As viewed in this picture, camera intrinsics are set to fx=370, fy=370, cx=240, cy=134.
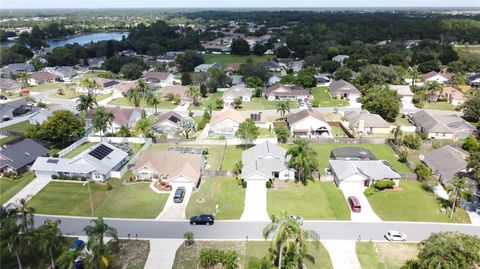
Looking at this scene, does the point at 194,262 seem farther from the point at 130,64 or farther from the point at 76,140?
the point at 130,64

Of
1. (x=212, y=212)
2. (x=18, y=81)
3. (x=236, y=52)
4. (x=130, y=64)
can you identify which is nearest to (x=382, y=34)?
(x=236, y=52)

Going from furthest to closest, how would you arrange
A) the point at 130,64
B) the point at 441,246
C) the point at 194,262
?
the point at 130,64, the point at 194,262, the point at 441,246

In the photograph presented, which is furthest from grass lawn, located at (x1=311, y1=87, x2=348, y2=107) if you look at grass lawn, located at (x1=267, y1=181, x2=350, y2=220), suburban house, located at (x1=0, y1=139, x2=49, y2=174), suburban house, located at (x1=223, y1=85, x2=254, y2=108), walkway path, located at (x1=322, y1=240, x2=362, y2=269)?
suburban house, located at (x1=0, y1=139, x2=49, y2=174)

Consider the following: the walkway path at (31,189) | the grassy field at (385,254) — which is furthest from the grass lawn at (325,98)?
the walkway path at (31,189)

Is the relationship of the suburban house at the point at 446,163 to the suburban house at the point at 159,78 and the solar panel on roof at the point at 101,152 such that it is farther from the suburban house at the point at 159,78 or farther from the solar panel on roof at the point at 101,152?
the suburban house at the point at 159,78

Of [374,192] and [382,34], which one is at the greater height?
[382,34]

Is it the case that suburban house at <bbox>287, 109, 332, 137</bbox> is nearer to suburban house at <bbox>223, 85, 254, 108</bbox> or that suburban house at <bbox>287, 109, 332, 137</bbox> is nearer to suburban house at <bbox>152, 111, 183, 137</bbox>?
suburban house at <bbox>152, 111, 183, 137</bbox>
